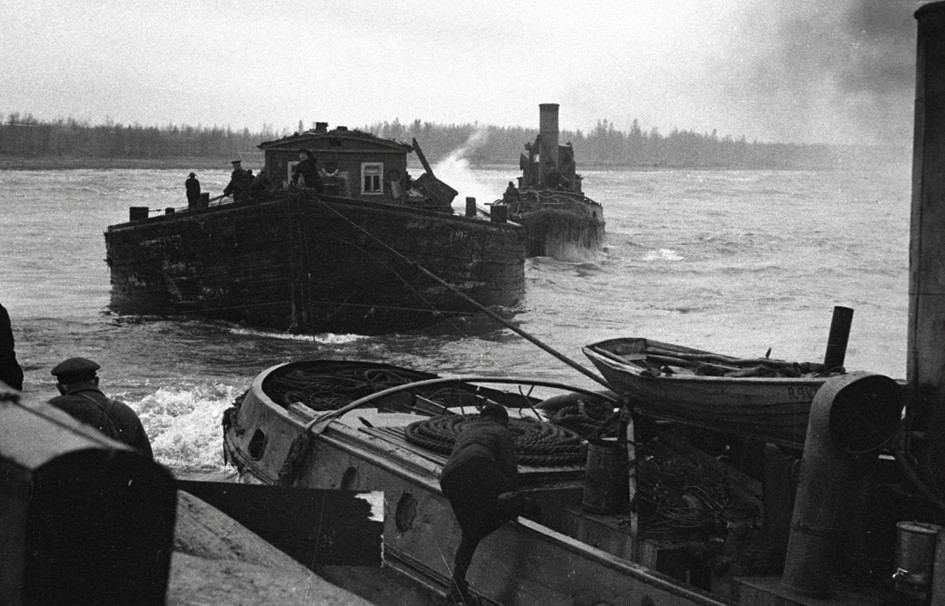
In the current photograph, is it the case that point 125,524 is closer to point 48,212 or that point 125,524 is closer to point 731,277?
point 731,277

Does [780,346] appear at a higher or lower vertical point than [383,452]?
lower

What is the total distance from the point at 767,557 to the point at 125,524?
5116 mm

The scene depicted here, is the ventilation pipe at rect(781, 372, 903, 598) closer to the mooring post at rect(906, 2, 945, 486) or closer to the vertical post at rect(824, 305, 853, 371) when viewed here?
the mooring post at rect(906, 2, 945, 486)

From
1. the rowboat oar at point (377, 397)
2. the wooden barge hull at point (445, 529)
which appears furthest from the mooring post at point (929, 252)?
the rowboat oar at point (377, 397)

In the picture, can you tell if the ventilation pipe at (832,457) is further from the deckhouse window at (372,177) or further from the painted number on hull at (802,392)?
the deckhouse window at (372,177)

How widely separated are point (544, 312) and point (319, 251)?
30.1 feet

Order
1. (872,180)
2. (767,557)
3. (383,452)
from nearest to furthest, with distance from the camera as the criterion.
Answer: (767,557) < (383,452) < (872,180)

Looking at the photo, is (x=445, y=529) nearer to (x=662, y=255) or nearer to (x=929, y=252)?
(x=929, y=252)

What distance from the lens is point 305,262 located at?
2156cm

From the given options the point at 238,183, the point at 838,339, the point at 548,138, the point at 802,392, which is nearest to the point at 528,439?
the point at 838,339

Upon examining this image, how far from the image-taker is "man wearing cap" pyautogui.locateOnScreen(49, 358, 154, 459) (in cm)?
570

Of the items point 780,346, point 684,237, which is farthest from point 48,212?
point 780,346

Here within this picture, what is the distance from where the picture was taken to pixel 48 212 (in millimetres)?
57500

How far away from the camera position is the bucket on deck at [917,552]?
5090 mm
